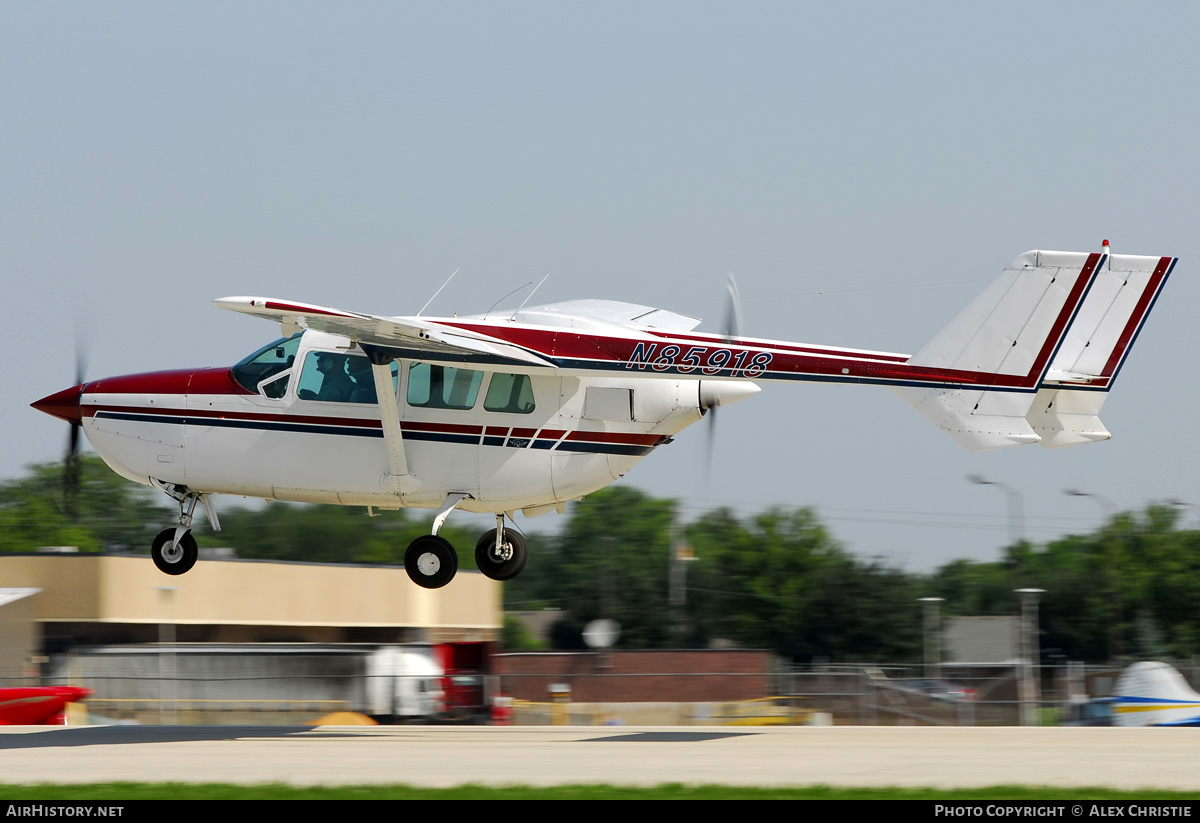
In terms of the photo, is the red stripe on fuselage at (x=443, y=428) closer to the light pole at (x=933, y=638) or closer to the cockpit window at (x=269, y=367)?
the cockpit window at (x=269, y=367)

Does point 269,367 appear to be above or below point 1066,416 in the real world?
above

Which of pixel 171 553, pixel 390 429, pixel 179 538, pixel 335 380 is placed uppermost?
pixel 335 380

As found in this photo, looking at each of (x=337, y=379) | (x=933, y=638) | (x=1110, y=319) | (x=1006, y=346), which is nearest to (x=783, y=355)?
(x=1006, y=346)

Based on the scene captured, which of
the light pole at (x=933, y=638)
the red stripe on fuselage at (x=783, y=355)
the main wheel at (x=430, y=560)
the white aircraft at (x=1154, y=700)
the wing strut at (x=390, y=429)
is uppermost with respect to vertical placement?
the red stripe on fuselage at (x=783, y=355)

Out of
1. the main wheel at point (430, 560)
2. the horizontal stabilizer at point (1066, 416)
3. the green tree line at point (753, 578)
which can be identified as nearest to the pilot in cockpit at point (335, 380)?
the main wheel at point (430, 560)

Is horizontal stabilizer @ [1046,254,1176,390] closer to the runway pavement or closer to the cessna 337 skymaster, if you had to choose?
the cessna 337 skymaster

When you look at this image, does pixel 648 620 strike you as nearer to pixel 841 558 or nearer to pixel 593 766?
pixel 841 558

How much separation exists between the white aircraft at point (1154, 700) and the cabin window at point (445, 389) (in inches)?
607

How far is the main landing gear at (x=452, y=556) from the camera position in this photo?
832 inches

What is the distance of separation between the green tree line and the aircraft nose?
4899 cm

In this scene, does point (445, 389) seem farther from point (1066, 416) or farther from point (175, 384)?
point (1066, 416)

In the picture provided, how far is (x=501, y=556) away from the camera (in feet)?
72.6

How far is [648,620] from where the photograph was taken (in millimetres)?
79938

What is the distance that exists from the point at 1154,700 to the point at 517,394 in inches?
595
